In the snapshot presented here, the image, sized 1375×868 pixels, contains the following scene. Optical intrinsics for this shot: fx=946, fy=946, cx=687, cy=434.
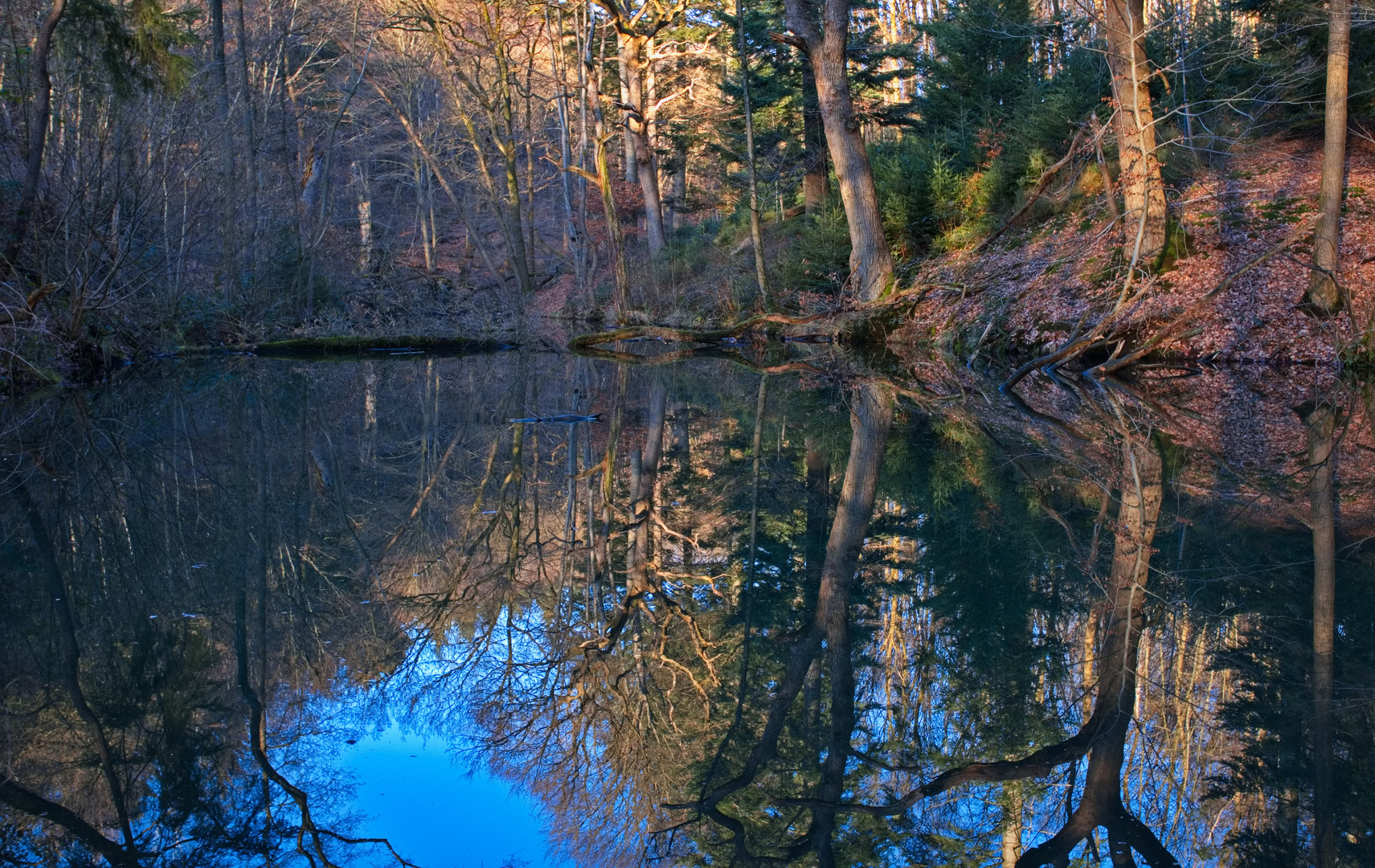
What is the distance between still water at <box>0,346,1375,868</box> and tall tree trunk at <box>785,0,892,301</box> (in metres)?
10.9

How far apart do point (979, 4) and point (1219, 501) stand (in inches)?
757

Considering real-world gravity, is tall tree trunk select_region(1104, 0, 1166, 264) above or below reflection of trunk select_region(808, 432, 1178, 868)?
above

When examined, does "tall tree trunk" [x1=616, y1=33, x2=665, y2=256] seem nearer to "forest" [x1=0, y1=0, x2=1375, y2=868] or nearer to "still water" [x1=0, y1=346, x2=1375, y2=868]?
"forest" [x1=0, y1=0, x2=1375, y2=868]

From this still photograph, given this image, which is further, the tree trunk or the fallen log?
the tree trunk

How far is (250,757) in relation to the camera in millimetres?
2643

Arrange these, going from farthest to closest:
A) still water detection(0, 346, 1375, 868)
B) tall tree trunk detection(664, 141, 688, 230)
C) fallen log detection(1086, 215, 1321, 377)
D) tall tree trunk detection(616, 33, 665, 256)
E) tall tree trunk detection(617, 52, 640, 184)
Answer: tall tree trunk detection(664, 141, 688, 230)
tall tree trunk detection(617, 52, 640, 184)
tall tree trunk detection(616, 33, 665, 256)
fallen log detection(1086, 215, 1321, 377)
still water detection(0, 346, 1375, 868)

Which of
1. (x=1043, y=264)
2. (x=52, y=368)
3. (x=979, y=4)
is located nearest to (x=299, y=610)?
(x=52, y=368)

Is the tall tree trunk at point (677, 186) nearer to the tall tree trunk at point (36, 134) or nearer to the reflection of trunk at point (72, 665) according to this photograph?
the tall tree trunk at point (36, 134)

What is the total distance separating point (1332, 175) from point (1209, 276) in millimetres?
1886

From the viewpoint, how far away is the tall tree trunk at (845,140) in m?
16.6

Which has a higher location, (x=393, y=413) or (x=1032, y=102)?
(x=1032, y=102)

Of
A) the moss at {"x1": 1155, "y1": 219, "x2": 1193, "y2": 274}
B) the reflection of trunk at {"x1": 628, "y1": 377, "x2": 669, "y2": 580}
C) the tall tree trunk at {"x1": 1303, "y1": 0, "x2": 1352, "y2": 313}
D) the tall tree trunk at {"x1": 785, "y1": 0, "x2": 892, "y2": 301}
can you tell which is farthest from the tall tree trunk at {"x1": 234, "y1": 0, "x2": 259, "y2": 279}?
the tall tree trunk at {"x1": 1303, "y1": 0, "x2": 1352, "y2": 313}

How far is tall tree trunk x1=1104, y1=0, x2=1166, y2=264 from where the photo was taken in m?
13.0

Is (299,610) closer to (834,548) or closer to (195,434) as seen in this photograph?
(834,548)
